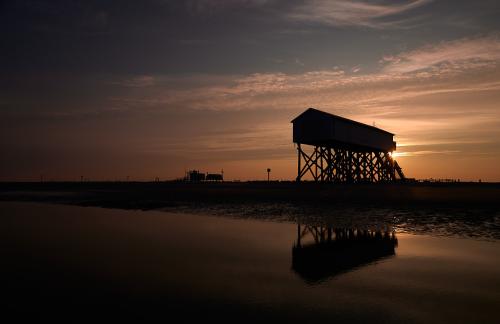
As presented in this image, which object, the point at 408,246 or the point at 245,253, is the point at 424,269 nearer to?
the point at 408,246

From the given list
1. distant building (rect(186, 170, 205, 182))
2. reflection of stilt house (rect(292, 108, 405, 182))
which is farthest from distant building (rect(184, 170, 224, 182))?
reflection of stilt house (rect(292, 108, 405, 182))

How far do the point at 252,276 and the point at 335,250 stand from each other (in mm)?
4295

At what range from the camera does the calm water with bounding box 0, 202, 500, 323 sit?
6.89 metres

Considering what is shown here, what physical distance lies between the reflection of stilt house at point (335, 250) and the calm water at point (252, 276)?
36 mm

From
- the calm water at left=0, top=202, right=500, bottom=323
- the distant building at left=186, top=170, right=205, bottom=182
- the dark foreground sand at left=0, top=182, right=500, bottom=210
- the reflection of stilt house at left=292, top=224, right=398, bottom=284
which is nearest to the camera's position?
the calm water at left=0, top=202, right=500, bottom=323

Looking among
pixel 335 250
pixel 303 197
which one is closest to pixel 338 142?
pixel 303 197

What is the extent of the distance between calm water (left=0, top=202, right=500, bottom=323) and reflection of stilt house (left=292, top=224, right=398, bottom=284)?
4 cm

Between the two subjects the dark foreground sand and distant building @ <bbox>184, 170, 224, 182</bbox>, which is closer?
the dark foreground sand

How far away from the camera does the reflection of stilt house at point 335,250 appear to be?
10.1 meters

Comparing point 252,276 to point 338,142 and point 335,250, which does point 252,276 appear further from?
point 338,142

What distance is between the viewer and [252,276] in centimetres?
939

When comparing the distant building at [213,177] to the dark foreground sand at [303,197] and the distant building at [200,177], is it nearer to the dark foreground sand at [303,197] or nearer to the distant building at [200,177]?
the distant building at [200,177]

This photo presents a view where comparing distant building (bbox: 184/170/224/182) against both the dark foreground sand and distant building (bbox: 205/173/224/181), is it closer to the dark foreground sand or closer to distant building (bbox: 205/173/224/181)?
distant building (bbox: 205/173/224/181)

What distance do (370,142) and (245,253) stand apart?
57.9 metres
